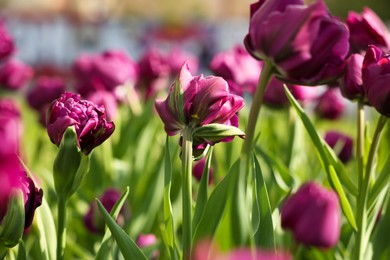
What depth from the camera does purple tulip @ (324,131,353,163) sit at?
1015 millimetres

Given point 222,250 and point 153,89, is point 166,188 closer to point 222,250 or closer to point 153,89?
point 222,250

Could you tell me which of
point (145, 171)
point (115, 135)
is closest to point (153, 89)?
point (115, 135)

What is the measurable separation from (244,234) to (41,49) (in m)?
7.85

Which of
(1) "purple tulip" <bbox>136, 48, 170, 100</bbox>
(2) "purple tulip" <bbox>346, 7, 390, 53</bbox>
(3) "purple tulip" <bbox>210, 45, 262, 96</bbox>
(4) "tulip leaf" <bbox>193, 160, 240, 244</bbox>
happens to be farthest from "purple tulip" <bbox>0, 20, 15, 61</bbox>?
(4) "tulip leaf" <bbox>193, 160, 240, 244</bbox>

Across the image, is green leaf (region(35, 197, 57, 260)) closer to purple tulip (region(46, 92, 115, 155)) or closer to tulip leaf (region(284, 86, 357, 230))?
purple tulip (region(46, 92, 115, 155))

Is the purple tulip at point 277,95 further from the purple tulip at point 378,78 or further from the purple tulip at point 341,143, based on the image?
the purple tulip at point 378,78

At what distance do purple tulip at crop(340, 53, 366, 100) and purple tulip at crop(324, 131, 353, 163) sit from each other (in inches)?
15.6

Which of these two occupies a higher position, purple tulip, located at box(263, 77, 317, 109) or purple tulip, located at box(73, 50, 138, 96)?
purple tulip, located at box(263, 77, 317, 109)

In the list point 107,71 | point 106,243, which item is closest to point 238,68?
point 107,71

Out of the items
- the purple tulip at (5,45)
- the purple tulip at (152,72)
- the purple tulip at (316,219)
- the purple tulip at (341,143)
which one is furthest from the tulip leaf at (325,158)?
the purple tulip at (152,72)

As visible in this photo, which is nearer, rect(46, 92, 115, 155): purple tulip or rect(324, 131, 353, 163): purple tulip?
rect(46, 92, 115, 155): purple tulip

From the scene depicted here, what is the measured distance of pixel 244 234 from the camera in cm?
36

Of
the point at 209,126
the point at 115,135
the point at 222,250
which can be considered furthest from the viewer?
the point at 115,135

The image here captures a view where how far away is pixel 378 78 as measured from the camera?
0.54m
